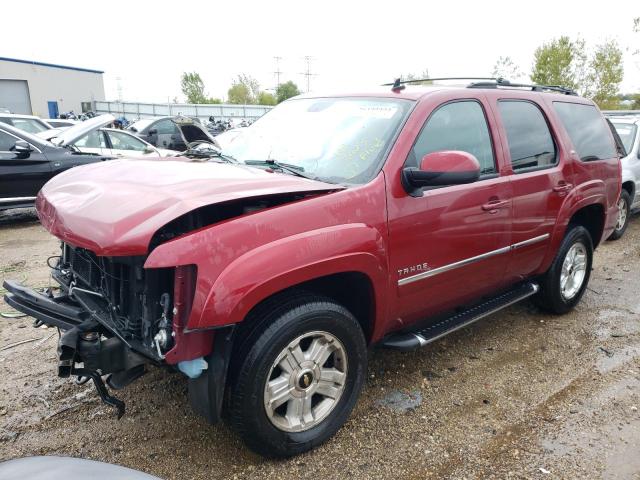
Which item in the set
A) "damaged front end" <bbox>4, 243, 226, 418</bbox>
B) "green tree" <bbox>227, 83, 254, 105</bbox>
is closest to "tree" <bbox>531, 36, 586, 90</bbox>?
"damaged front end" <bbox>4, 243, 226, 418</bbox>

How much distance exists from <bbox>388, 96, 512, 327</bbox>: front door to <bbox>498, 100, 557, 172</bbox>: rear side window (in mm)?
255

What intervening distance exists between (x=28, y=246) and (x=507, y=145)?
6.13 meters

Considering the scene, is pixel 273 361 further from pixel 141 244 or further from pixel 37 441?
pixel 37 441

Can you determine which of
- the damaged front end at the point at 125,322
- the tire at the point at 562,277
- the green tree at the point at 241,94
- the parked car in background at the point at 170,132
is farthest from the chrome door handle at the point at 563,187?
the green tree at the point at 241,94

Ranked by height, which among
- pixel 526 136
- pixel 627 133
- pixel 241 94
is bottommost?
pixel 627 133

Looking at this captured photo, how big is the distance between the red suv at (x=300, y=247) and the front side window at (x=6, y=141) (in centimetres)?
569

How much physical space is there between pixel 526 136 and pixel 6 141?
756 cm

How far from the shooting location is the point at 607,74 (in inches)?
1123

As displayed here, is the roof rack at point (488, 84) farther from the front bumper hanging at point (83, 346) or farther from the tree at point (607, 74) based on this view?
the tree at point (607, 74)

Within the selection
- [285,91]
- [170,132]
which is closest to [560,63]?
[170,132]

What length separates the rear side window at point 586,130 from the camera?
4.39m

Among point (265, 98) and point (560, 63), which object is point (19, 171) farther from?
point (265, 98)

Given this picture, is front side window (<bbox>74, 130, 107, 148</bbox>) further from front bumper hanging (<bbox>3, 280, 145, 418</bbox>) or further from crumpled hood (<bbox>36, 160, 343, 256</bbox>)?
front bumper hanging (<bbox>3, 280, 145, 418</bbox>)

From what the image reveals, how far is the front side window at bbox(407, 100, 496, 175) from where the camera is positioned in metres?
3.17
